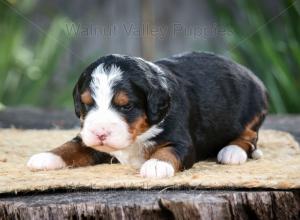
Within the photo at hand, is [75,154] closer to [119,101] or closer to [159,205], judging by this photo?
[119,101]

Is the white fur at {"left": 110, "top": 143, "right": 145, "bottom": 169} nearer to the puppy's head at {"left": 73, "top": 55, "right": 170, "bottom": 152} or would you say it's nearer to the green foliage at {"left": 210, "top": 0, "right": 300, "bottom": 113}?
the puppy's head at {"left": 73, "top": 55, "right": 170, "bottom": 152}

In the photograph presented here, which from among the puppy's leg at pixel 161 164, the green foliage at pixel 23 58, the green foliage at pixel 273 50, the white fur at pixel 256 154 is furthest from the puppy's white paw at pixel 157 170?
the green foliage at pixel 23 58

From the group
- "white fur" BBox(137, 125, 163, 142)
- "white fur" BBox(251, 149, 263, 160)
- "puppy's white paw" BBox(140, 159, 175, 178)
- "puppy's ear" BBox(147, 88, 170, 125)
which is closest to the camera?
"puppy's white paw" BBox(140, 159, 175, 178)

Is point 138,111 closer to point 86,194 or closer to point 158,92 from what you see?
point 158,92

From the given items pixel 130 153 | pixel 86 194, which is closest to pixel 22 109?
pixel 130 153

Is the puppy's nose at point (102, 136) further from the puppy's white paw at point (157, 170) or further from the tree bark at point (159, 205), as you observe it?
the tree bark at point (159, 205)

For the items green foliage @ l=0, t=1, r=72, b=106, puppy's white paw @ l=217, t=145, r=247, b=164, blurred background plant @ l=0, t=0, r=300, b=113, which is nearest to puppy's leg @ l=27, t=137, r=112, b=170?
puppy's white paw @ l=217, t=145, r=247, b=164
